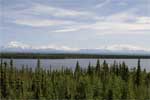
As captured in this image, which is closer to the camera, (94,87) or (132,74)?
(94,87)

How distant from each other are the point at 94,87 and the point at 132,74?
32.2 ft

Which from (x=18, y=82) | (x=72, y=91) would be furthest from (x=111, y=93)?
(x=18, y=82)

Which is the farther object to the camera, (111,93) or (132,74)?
(132,74)

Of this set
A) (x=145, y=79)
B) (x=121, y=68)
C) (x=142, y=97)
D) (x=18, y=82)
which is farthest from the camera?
(x=121, y=68)

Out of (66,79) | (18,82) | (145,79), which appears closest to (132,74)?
(145,79)

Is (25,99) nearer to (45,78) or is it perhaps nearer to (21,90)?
(21,90)

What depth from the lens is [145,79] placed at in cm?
4362

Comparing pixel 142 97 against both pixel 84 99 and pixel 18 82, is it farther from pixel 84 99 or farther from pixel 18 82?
pixel 18 82

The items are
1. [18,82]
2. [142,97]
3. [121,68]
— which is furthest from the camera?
[121,68]

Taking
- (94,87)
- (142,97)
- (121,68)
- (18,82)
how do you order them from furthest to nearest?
(121,68) → (18,82) → (94,87) → (142,97)

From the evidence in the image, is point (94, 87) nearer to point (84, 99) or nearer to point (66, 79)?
point (84, 99)

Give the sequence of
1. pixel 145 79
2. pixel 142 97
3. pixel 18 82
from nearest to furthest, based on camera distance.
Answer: pixel 142 97, pixel 18 82, pixel 145 79

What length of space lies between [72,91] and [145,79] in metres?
12.0

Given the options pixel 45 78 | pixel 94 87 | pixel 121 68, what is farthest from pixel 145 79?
pixel 45 78
